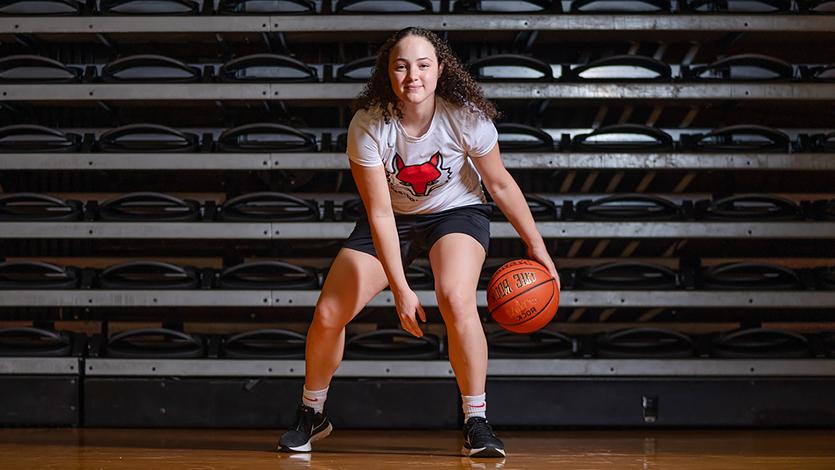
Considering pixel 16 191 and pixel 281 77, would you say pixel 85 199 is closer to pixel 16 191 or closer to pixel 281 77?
pixel 16 191

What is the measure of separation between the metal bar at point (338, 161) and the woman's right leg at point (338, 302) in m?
1.42

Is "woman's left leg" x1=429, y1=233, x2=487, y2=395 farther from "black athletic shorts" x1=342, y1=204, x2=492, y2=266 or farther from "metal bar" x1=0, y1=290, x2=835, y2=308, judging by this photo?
"metal bar" x1=0, y1=290, x2=835, y2=308

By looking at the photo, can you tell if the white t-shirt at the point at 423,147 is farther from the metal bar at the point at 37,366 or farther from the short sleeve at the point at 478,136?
the metal bar at the point at 37,366

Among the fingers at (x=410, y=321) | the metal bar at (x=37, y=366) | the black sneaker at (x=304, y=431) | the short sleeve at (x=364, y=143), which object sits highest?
the short sleeve at (x=364, y=143)

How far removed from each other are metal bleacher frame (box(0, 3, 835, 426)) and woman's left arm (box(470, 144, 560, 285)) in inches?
47.9

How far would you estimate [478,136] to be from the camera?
2.97 meters

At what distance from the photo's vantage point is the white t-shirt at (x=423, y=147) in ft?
9.66

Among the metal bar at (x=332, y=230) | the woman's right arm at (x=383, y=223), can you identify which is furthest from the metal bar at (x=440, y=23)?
the woman's right arm at (x=383, y=223)

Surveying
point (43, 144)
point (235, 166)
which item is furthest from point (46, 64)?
point (235, 166)

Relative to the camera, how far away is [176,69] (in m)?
4.56

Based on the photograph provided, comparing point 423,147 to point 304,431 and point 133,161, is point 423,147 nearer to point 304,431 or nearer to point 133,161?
point 304,431

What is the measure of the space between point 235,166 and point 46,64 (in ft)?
3.50

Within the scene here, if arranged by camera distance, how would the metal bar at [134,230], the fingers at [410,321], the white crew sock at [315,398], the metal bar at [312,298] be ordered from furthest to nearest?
the metal bar at [134,230], the metal bar at [312,298], the white crew sock at [315,398], the fingers at [410,321]

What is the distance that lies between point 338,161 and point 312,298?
64 cm
